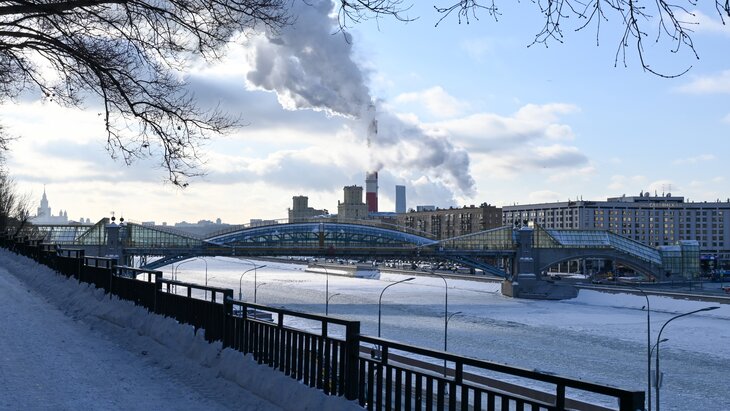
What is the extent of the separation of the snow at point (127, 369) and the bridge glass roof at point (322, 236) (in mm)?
108536

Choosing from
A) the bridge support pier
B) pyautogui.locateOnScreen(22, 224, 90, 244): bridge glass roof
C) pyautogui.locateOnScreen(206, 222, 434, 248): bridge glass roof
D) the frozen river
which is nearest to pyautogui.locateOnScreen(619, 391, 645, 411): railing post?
the frozen river

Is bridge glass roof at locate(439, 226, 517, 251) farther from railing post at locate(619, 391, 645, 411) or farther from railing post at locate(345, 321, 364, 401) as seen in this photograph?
railing post at locate(619, 391, 645, 411)

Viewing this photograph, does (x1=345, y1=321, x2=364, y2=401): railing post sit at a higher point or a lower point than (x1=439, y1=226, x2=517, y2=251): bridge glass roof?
lower

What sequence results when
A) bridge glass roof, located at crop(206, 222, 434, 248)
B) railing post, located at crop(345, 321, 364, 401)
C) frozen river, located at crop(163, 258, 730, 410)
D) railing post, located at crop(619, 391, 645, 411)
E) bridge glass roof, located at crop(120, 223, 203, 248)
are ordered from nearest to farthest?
railing post, located at crop(619, 391, 645, 411) < railing post, located at crop(345, 321, 364, 401) < frozen river, located at crop(163, 258, 730, 410) < bridge glass roof, located at crop(120, 223, 203, 248) < bridge glass roof, located at crop(206, 222, 434, 248)

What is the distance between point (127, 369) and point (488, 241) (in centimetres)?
11023

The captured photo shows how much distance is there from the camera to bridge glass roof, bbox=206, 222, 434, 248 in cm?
12900

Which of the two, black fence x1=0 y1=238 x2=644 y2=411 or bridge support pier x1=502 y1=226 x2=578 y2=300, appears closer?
black fence x1=0 y1=238 x2=644 y2=411

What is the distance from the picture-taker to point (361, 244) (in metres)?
138

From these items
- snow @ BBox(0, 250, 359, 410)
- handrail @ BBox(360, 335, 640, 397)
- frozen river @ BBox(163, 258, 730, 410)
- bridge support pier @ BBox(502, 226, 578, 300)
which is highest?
handrail @ BBox(360, 335, 640, 397)

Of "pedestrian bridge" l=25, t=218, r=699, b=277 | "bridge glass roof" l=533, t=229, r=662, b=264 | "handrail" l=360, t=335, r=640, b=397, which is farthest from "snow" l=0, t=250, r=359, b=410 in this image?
"bridge glass roof" l=533, t=229, r=662, b=264

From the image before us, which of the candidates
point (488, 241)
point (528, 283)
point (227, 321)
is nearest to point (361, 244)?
point (488, 241)

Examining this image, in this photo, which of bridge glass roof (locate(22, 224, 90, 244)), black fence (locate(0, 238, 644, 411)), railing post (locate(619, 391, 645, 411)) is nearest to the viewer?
railing post (locate(619, 391, 645, 411))

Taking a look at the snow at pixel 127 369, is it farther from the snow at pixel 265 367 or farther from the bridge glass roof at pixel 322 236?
the bridge glass roof at pixel 322 236

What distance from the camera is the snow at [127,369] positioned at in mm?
10523
